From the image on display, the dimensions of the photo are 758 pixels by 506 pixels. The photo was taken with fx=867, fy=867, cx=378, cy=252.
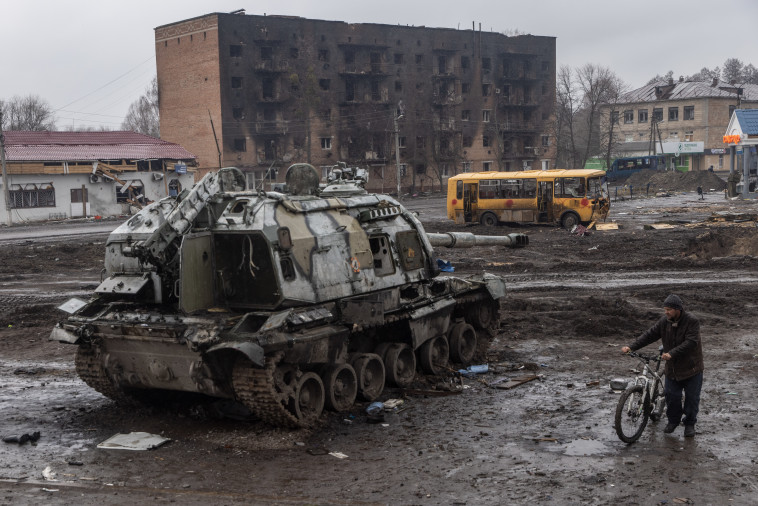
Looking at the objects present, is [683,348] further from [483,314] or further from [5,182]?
[5,182]

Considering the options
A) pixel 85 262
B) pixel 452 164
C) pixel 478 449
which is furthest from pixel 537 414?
pixel 452 164

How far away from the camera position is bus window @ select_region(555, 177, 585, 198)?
35.7 meters

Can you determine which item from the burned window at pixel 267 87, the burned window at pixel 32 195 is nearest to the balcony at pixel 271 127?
the burned window at pixel 267 87

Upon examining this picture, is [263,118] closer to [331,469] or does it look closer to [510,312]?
[510,312]

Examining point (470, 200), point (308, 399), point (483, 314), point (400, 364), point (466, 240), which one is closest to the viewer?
point (308, 399)

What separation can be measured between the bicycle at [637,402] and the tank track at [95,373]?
6.08m

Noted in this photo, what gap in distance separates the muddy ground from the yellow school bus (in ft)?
58.6

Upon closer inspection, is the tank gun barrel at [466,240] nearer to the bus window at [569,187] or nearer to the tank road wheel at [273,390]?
the tank road wheel at [273,390]

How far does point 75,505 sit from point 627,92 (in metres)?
94.9

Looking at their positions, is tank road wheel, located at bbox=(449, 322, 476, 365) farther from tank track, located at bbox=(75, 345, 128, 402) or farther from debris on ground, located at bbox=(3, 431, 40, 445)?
debris on ground, located at bbox=(3, 431, 40, 445)

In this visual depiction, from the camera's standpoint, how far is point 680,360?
30.7 feet

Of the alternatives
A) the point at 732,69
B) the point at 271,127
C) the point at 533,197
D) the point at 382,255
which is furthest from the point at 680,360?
the point at 732,69

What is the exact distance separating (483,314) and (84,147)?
43238 millimetres

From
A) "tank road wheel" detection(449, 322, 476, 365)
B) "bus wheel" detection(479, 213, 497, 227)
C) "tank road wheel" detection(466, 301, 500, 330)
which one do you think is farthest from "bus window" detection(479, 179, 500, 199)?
"tank road wheel" detection(449, 322, 476, 365)
